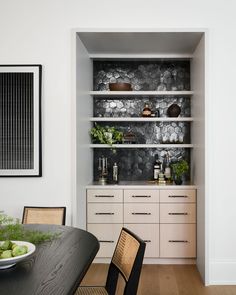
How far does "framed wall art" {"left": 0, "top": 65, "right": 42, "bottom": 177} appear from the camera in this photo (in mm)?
3521

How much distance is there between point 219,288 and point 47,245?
217 centimetres

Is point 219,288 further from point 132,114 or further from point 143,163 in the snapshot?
point 132,114

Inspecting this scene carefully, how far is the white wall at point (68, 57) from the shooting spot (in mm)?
3553

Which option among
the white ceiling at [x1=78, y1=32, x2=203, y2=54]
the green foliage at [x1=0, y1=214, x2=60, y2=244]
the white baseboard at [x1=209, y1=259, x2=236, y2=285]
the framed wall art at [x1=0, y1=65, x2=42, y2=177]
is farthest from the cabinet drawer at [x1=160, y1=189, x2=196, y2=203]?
the green foliage at [x1=0, y1=214, x2=60, y2=244]

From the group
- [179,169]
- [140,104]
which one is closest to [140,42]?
[140,104]

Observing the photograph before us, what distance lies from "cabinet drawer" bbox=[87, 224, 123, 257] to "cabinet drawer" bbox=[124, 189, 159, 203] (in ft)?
1.08

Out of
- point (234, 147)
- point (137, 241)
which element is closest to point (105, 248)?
point (234, 147)

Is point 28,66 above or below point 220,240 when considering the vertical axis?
above

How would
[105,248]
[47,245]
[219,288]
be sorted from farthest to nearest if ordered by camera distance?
[105,248]
[219,288]
[47,245]

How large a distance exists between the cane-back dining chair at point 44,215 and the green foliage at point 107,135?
1.38 meters

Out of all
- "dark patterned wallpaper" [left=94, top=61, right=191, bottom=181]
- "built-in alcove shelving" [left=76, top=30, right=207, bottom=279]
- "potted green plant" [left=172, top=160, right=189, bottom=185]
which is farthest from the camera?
"dark patterned wallpaper" [left=94, top=61, right=191, bottom=181]

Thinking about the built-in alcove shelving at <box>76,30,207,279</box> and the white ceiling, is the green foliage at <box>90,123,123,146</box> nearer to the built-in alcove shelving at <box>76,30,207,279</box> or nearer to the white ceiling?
the built-in alcove shelving at <box>76,30,207,279</box>

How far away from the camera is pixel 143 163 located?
4672 millimetres

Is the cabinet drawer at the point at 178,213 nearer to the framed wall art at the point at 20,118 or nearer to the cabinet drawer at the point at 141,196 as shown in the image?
the cabinet drawer at the point at 141,196
